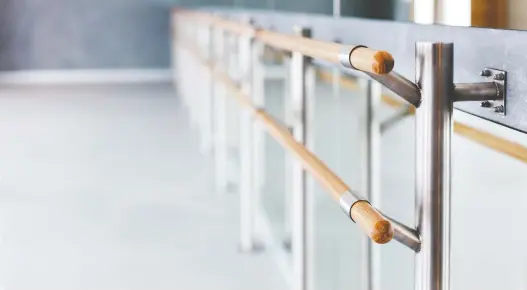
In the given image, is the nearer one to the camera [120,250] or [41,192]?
[120,250]

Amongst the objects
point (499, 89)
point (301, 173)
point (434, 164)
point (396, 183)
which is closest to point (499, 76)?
point (499, 89)

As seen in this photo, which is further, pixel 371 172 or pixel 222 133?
pixel 222 133

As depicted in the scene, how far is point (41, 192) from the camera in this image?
12.9 ft

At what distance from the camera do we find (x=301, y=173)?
74.9 inches

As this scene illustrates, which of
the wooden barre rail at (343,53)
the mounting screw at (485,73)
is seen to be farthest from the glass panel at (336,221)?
the mounting screw at (485,73)

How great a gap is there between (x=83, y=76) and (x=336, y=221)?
22.9 feet

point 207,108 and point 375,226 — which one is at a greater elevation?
point 375,226

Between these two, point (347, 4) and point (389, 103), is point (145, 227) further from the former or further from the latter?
point (347, 4)

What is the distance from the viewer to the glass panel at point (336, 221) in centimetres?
250

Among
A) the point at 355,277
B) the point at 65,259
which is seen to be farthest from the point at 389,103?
the point at 65,259

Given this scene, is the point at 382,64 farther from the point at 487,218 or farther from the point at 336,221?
the point at 336,221

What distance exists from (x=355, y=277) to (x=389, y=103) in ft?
2.62

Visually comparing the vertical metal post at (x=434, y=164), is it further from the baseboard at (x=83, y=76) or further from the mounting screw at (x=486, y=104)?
the baseboard at (x=83, y=76)

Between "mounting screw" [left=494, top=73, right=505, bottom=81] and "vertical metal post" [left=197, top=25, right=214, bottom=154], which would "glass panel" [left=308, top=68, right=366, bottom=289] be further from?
"mounting screw" [left=494, top=73, right=505, bottom=81]
